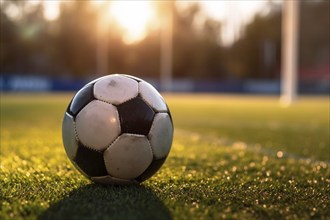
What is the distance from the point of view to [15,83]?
105 ft

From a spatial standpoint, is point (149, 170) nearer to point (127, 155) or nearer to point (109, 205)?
point (127, 155)

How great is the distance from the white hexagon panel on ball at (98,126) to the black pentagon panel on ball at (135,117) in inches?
1.6

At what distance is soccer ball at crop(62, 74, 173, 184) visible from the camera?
267 centimetres

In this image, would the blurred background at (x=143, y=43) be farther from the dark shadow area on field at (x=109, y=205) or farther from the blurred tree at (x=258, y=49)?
the dark shadow area on field at (x=109, y=205)

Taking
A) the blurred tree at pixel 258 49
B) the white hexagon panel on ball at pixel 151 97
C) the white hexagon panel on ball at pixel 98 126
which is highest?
the white hexagon panel on ball at pixel 151 97

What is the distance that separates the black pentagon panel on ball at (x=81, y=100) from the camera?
111 inches

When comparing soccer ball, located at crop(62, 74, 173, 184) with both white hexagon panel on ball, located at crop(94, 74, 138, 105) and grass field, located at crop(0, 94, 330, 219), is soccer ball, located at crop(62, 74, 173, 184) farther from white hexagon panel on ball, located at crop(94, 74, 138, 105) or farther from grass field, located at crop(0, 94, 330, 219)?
grass field, located at crop(0, 94, 330, 219)

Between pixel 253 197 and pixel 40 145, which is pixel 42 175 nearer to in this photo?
pixel 253 197

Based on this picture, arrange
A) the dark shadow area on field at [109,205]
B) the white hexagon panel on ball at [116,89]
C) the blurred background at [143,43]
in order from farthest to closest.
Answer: the blurred background at [143,43], the white hexagon panel on ball at [116,89], the dark shadow area on field at [109,205]

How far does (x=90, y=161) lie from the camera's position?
8.94ft

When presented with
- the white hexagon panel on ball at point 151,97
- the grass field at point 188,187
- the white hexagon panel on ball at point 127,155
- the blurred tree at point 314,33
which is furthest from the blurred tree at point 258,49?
the white hexagon panel on ball at point 127,155

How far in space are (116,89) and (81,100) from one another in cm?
24

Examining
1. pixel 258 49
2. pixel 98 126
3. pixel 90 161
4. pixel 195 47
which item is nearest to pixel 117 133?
pixel 98 126

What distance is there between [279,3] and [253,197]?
174 ft
